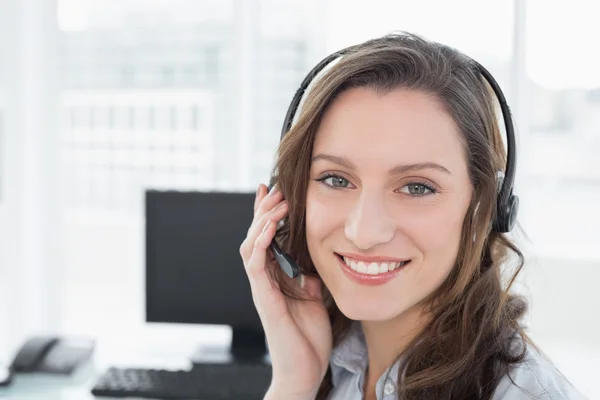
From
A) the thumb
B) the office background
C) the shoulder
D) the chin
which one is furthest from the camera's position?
the office background

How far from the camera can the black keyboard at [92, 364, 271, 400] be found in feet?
5.63

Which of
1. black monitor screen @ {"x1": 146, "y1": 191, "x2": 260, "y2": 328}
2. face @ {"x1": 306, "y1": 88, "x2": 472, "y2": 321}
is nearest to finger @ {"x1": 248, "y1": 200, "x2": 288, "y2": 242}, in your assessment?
face @ {"x1": 306, "y1": 88, "x2": 472, "y2": 321}

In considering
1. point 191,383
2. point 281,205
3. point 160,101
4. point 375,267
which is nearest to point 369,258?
point 375,267

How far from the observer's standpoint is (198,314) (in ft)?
6.57

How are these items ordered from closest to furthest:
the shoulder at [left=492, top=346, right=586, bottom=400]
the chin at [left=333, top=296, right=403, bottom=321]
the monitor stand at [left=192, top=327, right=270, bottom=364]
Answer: the shoulder at [left=492, top=346, right=586, bottom=400]
the chin at [left=333, top=296, right=403, bottom=321]
the monitor stand at [left=192, top=327, right=270, bottom=364]

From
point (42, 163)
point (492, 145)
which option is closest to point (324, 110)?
point (492, 145)

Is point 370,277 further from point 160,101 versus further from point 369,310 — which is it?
point 160,101

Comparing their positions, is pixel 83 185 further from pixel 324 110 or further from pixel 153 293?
pixel 324 110

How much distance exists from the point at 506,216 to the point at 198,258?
1.09 meters

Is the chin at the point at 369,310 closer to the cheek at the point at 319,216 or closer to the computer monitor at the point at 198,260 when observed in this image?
the cheek at the point at 319,216

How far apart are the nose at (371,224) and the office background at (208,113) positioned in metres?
1.94

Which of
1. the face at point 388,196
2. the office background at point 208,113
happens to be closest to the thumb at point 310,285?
the face at point 388,196

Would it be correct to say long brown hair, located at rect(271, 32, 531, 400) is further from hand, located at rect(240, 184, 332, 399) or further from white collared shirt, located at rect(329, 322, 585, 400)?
hand, located at rect(240, 184, 332, 399)

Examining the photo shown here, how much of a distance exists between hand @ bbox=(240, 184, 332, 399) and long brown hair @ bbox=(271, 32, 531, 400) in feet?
0.43
